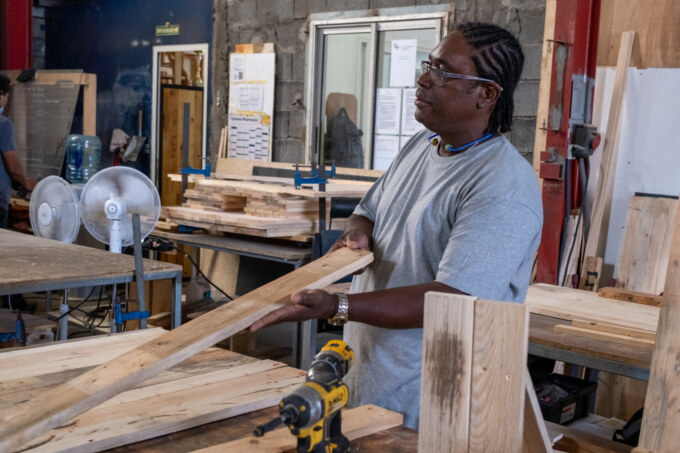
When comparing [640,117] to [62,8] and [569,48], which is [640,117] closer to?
[569,48]

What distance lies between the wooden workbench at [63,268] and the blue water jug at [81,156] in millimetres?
3498

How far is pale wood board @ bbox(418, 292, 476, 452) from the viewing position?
3.62 feet

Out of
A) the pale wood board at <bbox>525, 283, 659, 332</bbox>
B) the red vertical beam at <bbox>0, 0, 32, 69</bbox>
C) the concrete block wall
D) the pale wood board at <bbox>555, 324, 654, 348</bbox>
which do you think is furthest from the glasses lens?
the red vertical beam at <bbox>0, 0, 32, 69</bbox>

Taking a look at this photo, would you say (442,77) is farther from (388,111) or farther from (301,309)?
(388,111)

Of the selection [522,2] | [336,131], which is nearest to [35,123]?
[336,131]

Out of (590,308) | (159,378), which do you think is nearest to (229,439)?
(159,378)

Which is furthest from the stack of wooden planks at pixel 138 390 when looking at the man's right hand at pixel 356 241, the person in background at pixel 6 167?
the person in background at pixel 6 167

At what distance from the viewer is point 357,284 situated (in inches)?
81.2

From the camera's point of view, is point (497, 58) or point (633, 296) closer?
point (497, 58)

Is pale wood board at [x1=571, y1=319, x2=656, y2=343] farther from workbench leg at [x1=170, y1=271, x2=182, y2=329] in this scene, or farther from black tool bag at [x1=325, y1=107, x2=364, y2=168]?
black tool bag at [x1=325, y1=107, x2=364, y2=168]

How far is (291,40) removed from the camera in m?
7.34

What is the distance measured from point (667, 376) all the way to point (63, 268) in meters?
2.50

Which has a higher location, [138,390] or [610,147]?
[610,147]

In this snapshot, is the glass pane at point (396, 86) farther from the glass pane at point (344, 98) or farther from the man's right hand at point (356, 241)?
the man's right hand at point (356, 241)
